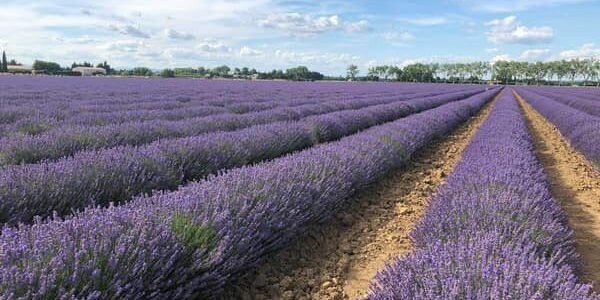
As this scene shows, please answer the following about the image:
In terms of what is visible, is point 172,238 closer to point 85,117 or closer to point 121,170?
point 121,170

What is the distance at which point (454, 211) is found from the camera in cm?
314

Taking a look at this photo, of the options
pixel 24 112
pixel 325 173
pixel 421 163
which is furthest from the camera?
pixel 24 112

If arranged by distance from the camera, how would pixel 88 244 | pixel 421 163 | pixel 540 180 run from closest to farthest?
1. pixel 88 244
2. pixel 540 180
3. pixel 421 163

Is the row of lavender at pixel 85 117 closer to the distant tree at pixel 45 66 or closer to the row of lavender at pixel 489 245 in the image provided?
the row of lavender at pixel 489 245

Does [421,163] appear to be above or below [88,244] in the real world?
below

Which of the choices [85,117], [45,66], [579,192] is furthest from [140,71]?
[579,192]

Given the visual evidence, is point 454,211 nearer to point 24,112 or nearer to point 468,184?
point 468,184

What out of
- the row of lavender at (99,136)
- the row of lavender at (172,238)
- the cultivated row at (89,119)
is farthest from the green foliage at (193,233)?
the cultivated row at (89,119)

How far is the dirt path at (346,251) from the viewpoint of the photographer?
296 centimetres

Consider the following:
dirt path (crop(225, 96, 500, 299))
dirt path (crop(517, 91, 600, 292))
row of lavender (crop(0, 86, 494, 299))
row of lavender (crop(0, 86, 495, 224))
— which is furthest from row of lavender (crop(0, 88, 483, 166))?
dirt path (crop(517, 91, 600, 292))

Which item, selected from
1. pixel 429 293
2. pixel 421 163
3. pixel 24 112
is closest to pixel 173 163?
pixel 429 293

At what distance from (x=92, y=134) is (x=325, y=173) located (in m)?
3.24

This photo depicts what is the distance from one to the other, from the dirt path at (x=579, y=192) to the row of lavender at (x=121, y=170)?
3.15 meters

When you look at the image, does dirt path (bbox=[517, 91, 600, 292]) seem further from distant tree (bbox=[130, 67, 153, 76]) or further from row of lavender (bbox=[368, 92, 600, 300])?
distant tree (bbox=[130, 67, 153, 76])
